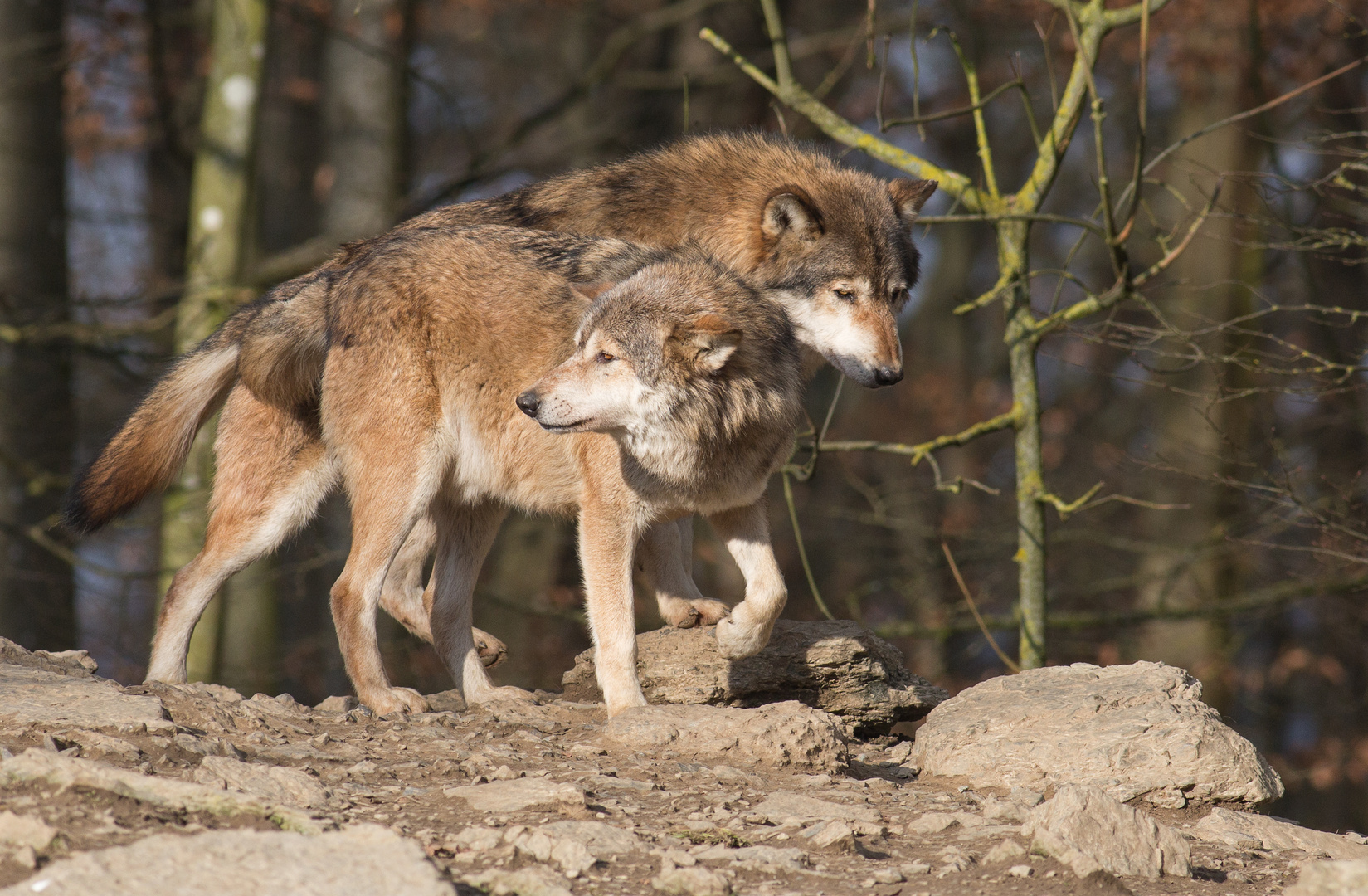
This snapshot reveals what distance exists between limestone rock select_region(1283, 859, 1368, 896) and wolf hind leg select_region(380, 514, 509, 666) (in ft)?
13.8

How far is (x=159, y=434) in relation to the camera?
6.50 metres

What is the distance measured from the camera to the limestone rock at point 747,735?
4945mm

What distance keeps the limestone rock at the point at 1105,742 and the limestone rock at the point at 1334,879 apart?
1313 millimetres

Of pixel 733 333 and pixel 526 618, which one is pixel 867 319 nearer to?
pixel 733 333

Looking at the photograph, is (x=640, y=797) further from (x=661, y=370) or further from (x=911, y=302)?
(x=911, y=302)

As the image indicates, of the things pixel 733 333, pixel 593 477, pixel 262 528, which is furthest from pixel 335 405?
pixel 733 333

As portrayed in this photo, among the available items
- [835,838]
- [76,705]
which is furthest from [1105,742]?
[76,705]

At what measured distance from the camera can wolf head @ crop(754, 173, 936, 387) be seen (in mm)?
6664

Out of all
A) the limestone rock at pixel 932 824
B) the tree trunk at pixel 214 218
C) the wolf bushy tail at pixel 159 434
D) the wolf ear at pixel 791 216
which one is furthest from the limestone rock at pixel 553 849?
the tree trunk at pixel 214 218

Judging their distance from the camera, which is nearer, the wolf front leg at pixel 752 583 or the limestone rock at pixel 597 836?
the limestone rock at pixel 597 836

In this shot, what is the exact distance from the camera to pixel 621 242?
20.7 feet

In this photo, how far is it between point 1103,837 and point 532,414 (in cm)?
262

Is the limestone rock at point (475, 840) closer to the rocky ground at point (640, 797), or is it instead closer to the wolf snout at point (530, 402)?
the rocky ground at point (640, 797)

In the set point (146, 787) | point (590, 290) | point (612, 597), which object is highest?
point (590, 290)
